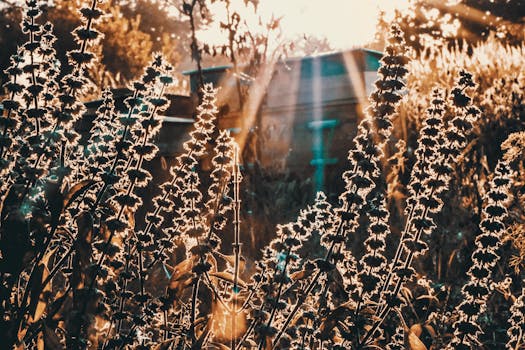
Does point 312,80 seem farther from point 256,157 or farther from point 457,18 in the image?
point 457,18

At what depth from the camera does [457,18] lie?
108 feet

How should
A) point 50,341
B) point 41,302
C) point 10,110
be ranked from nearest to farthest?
point 50,341 → point 41,302 → point 10,110

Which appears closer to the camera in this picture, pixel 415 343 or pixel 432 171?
pixel 415 343

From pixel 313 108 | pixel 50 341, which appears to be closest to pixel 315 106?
pixel 313 108

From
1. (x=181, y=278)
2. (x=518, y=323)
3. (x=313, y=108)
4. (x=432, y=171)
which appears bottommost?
(x=518, y=323)

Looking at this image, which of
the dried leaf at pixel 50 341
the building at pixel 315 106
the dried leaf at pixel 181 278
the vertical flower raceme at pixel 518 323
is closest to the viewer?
the dried leaf at pixel 50 341

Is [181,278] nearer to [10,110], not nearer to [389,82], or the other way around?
[10,110]

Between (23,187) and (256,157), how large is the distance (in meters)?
4.94

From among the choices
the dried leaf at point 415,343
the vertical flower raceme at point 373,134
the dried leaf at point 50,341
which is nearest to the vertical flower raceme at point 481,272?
the dried leaf at point 415,343

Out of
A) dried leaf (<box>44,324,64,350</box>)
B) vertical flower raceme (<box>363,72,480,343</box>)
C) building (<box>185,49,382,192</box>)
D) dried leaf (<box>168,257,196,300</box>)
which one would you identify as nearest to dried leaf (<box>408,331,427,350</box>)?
vertical flower raceme (<box>363,72,480,343</box>)

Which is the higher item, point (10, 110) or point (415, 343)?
point (10, 110)

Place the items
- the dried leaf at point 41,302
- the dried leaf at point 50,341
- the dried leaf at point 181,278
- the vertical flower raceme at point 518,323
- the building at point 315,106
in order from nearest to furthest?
the dried leaf at point 50,341
the dried leaf at point 41,302
the dried leaf at point 181,278
the vertical flower raceme at point 518,323
the building at point 315,106

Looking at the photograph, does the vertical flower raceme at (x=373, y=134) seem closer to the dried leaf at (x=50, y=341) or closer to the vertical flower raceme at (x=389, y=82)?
the vertical flower raceme at (x=389, y=82)

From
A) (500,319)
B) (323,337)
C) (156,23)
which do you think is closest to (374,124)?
(323,337)
